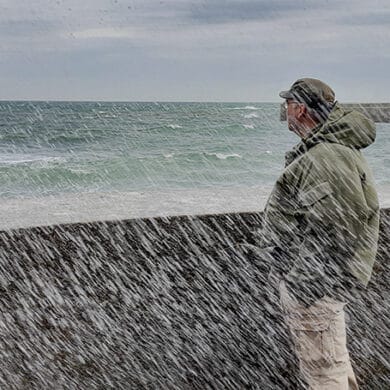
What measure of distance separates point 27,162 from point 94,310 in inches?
836

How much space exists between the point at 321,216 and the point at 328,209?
1.4 inches

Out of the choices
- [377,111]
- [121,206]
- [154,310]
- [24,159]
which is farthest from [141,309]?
[24,159]

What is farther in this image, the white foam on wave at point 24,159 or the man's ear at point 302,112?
the white foam on wave at point 24,159

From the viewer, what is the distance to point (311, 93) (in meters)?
2.33

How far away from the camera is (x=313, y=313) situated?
7.93 ft

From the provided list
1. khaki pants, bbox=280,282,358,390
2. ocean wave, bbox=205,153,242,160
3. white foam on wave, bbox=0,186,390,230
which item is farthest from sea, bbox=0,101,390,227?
khaki pants, bbox=280,282,358,390

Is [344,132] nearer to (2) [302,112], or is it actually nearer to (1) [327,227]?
(2) [302,112]

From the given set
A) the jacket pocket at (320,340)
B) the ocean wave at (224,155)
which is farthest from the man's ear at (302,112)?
the ocean wave at (224,155)

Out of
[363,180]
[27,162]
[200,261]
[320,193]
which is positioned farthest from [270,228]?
[27,162]

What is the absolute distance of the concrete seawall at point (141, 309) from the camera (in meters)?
2.94

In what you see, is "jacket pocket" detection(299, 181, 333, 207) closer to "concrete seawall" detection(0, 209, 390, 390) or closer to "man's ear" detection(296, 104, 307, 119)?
"man's ear" detection(296, 104, 307, 119)

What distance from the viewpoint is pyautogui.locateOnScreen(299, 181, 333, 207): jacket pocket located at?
221cm

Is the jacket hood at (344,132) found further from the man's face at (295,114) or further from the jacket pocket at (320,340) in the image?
the jacket pocket at (320,340)

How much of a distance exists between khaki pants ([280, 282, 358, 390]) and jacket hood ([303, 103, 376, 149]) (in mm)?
573
